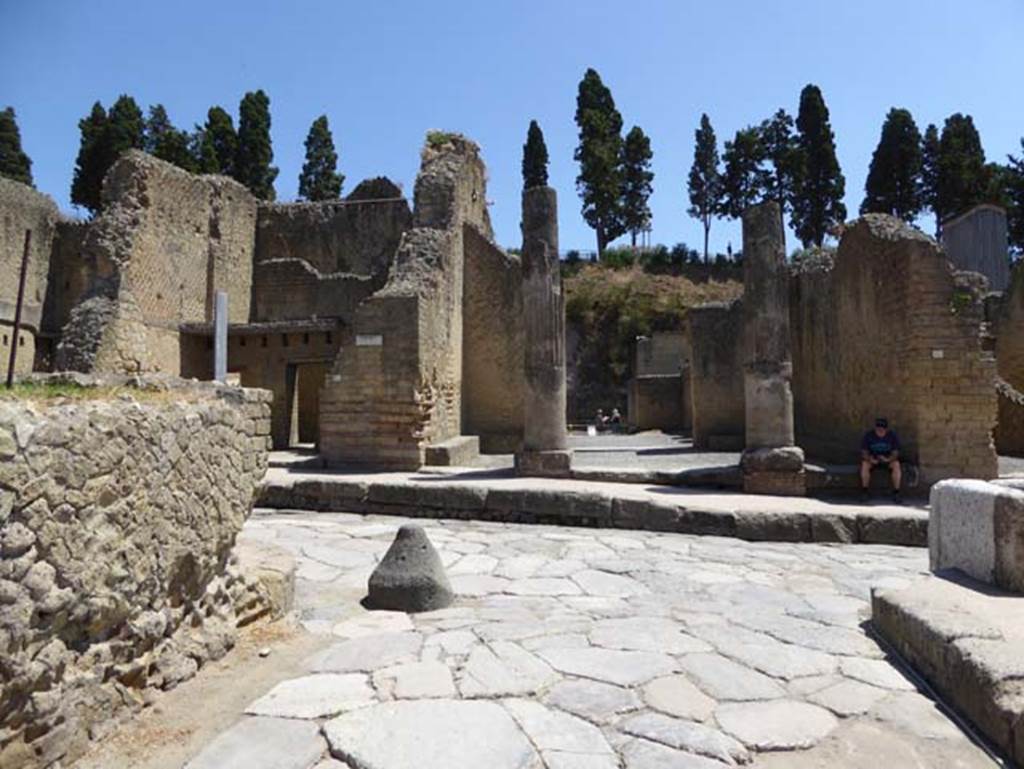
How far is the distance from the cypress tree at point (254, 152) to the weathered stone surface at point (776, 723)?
142 ft

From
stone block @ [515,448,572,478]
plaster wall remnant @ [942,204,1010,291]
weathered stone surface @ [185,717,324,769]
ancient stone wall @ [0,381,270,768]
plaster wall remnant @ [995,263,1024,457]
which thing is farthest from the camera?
plaster wall remnant @ [942,204,1010,291]

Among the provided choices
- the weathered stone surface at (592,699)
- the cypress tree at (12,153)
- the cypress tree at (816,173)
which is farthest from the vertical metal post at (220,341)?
the cypress tree at (816,173)

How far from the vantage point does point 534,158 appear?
162 feet

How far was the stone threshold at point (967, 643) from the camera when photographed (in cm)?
266

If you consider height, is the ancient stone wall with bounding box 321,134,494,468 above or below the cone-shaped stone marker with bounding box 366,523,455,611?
above

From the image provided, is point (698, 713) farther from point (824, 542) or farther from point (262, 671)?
point (824, 542)

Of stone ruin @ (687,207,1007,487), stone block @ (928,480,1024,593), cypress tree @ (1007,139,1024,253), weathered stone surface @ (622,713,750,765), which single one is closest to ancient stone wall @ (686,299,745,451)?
stone ruin @ (687,207,1007,487)

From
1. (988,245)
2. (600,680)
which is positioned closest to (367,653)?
(600,680)

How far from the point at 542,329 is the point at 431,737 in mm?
8171

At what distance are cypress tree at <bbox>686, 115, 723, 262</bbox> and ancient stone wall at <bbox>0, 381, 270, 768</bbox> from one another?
168 ft

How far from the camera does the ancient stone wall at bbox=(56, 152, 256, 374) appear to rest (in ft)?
48.9

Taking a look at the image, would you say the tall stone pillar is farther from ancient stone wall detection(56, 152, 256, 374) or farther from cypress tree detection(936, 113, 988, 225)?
cypress tree detection(936, 113, 988, 225)

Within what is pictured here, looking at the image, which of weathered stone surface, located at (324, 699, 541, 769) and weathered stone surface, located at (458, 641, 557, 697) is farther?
weathered stone surface, located at (458, 641, 557, 697)

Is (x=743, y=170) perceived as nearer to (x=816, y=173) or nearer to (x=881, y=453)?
(x=816, y=173)
